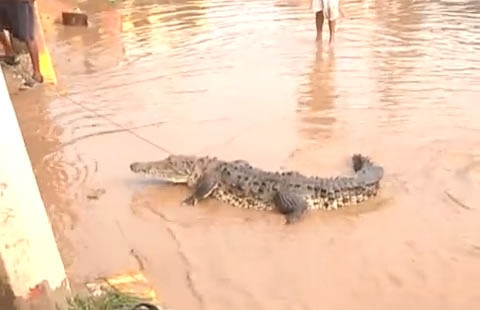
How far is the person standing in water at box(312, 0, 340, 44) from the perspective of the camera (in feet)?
35.8

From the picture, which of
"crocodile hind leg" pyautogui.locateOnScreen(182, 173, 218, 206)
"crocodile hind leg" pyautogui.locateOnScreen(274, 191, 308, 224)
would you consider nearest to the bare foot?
"crocodile hind leg" pyautogui.locateOnScreen(182, 173, 218, 206)

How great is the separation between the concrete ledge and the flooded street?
4.14 feet

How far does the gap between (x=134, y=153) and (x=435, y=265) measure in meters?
3.08

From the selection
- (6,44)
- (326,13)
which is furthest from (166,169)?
(326,13)

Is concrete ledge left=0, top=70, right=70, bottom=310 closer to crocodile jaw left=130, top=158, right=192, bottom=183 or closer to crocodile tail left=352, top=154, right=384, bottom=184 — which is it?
crocodile jaw left=130, top=158, right=192, bottom=183

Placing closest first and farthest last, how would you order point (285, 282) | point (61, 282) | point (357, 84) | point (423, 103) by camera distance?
point (61, 282), point (285, 282), point (423, 103), point (357, 84)

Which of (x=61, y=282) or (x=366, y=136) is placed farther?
(x=366, y=136)

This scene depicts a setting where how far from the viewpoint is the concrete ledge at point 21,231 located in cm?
364

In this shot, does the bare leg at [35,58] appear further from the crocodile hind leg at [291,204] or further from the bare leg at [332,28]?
the crocodile hind leg at [291,204]

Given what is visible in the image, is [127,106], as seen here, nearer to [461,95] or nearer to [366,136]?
[366,136]

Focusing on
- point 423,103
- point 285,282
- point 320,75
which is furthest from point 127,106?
point 285,282

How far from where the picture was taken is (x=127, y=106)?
8742 mm

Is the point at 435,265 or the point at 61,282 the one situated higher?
the point at 61,282

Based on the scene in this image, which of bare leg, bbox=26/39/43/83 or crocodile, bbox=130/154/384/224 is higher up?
bare leg, bbox=26/39/43/83
